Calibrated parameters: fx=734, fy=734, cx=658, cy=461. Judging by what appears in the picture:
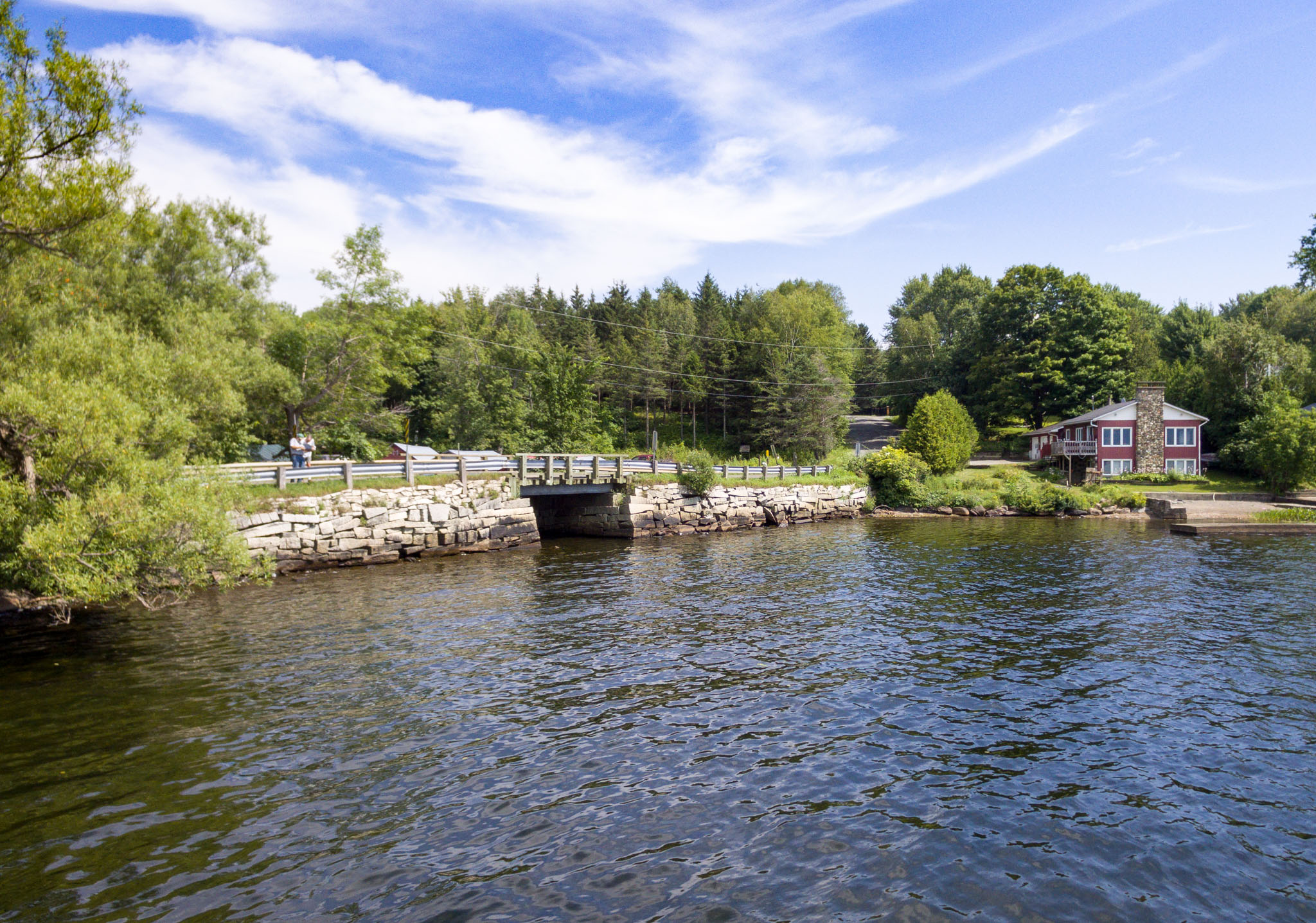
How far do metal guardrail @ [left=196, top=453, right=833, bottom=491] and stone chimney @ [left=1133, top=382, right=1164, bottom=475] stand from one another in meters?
30.5

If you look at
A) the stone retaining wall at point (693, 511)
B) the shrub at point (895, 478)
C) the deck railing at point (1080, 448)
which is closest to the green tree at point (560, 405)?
the stone retaining wall at point (693, 511)

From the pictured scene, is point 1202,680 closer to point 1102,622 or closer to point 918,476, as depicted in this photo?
point 1102,622

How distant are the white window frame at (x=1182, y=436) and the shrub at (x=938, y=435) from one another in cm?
1420

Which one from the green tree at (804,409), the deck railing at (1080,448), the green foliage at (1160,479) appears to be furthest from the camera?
the green tree at (804,409)

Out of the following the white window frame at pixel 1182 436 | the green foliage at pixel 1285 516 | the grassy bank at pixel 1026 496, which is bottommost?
the green foliage at pixel 1285 516

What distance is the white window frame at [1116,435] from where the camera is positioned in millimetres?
52312

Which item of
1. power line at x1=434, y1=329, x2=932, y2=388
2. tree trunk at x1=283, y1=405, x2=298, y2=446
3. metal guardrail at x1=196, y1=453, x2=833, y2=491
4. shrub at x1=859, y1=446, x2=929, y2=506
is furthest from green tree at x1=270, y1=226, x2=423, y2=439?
shrub at x1=859, y1=446, x2=929, y2=506

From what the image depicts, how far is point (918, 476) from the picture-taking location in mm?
46969

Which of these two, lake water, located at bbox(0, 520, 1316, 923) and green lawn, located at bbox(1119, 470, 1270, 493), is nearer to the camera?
lake water, located at bbox(0, 520, 1316, 923)

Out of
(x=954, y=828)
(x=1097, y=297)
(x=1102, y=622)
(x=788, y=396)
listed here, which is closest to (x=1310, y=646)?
(x=1102, y=622)

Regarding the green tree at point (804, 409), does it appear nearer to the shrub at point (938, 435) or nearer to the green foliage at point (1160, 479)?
the shrub at point (938, 435)

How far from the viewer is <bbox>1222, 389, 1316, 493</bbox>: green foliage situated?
141 feet

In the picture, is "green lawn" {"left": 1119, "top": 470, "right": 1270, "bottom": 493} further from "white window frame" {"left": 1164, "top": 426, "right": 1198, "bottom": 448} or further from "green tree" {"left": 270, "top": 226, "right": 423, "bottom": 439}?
"green tree" {"left": 270, "top": 226, "right": 423, "bottom": 439}

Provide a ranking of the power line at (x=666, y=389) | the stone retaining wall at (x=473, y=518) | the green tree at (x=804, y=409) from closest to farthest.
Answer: the stone retaining wall at (x=473, y=518)
the power line at (x=666, y=389)
the green tree at (x=804, y=409)
